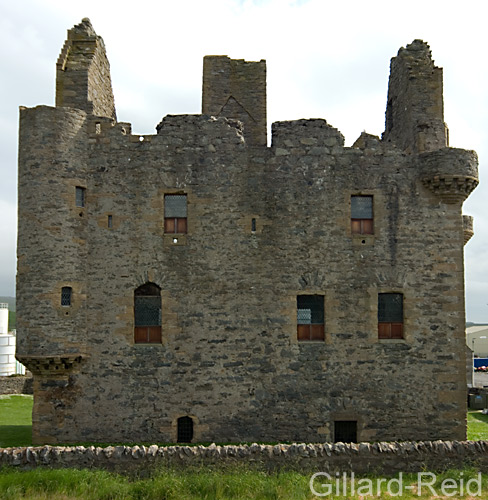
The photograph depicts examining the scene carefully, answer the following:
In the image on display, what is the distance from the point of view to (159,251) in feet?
55.3

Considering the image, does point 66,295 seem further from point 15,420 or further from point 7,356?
point 7,356

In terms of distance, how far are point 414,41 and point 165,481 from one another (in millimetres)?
15974

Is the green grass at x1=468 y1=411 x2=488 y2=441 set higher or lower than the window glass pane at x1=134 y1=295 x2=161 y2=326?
lower

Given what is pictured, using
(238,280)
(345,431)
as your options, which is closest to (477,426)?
(345,431)

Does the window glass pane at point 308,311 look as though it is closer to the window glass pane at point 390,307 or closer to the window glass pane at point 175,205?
the window glass pane at point 390,307

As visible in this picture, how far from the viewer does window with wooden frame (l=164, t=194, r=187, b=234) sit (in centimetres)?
1708

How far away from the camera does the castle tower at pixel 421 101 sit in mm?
17500

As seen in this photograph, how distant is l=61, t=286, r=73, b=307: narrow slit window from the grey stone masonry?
0.06 metres

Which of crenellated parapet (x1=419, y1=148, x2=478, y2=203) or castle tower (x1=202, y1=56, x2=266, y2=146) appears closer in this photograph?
crenellated parapet (x1=419, y1=148, x2=478, y2=203)

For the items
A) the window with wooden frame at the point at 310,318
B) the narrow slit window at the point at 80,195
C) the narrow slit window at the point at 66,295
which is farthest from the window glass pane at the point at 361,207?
the narrow slit window at the point at 66,295

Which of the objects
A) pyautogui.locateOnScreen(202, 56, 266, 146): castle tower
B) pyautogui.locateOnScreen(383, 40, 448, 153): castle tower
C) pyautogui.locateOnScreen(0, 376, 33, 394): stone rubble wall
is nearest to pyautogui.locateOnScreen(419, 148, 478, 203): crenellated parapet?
pyautogui.locateOnScreen(383, 40, 448, 153): castle tower

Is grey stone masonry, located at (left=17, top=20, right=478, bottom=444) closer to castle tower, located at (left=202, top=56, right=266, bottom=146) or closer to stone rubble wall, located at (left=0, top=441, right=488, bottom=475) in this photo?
stone rubble wall, located at (left=0, top=441, right=488, bottom=475)

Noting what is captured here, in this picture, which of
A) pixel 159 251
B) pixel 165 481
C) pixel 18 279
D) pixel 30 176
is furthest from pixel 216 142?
pixel 165 481

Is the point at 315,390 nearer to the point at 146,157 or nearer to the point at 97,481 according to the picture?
the point at 97,481
